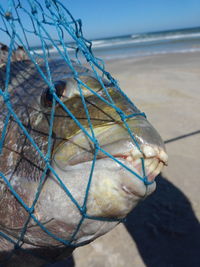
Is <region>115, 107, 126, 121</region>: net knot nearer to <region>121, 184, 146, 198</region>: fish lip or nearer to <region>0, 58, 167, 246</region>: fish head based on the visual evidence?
<region>0, 58, 167, 246</region>: fish head

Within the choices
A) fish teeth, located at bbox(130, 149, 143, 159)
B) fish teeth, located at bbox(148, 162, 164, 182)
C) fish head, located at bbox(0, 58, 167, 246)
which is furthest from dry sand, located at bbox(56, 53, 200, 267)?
fish teeth, located at bbox(130, 149, 143, 159)

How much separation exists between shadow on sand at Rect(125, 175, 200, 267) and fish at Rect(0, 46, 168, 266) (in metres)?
1.36

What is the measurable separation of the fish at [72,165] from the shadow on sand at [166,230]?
136 cm

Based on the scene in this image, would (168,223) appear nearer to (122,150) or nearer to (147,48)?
(122,150)

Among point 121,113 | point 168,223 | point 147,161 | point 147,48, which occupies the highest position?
point 121,113

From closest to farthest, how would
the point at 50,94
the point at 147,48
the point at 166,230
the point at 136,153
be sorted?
1. the point at 136,153
2. the point at 50,94
3. the point at 166,230
4. the point at 147,48

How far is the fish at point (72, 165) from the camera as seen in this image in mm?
1263

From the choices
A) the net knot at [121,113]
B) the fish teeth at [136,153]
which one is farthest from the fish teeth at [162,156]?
the net knot at [121,113]

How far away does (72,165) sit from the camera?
51.1 inches

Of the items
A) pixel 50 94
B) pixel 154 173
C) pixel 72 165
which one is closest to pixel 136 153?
pixel 154 173

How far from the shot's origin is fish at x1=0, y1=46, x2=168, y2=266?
1263 mm

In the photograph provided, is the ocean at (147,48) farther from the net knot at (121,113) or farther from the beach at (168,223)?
the net knot at (121,113)

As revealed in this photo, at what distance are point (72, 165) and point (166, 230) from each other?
204 centimetres

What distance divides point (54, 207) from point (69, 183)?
16 centimetres
